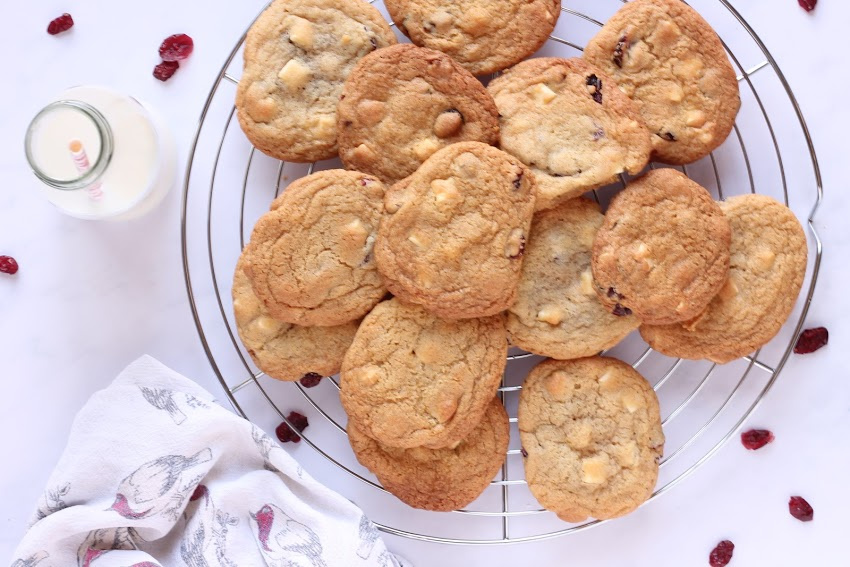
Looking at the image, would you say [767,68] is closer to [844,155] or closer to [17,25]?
[844,155]

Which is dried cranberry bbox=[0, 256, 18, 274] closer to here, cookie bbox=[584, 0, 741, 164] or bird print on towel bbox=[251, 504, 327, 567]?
bird print on towel bbox=[251, 504, 327, 567]

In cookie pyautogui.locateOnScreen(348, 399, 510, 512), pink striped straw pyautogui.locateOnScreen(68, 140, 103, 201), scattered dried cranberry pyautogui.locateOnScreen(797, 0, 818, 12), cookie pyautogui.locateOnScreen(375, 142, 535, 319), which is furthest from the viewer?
scattered dried cranberry pyautogui.locateOnScreen(797, 0, 818, 12)

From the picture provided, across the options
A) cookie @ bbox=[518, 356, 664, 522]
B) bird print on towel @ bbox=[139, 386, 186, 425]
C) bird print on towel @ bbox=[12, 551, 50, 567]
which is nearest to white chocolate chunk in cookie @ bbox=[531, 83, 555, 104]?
cookie @ bbox=[518, 356, 664, 522]

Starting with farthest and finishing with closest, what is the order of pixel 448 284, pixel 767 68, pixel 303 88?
pixel 767 68, pixel 303 88, pixel 448 284

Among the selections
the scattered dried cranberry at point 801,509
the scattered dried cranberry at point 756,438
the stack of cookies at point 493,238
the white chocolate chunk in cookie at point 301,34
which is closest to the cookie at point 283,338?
the stack of cookies at point 493,238

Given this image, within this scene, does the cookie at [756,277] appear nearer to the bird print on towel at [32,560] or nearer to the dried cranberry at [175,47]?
the dried cranberry at [175,47]

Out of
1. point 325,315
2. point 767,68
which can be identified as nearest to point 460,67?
point 325,315
